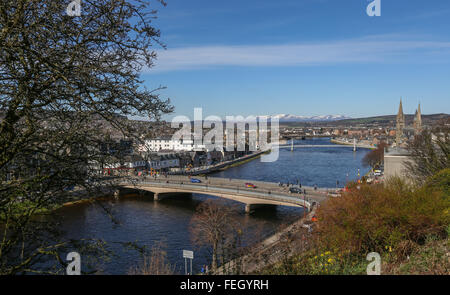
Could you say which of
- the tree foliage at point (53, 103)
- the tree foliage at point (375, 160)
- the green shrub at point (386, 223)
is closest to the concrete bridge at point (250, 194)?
the green shrub at point (386, 223)

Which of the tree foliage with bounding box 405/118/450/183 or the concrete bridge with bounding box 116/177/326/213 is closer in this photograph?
the tree foliage with bounding box 405/118/450/183

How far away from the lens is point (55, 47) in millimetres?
2236

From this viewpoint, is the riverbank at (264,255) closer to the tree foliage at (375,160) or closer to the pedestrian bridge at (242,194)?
the pedestrian bridge at (242,194)

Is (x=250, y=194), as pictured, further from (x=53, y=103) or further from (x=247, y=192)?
(x=53, y=103)

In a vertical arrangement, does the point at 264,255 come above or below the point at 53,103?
below

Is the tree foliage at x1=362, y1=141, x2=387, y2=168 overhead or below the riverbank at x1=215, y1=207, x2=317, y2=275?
below

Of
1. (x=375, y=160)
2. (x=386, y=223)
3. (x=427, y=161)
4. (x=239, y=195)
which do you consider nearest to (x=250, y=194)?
(x=239, y=195)

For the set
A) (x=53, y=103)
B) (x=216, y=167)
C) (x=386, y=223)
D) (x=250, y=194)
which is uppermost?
(x=53, y=103)

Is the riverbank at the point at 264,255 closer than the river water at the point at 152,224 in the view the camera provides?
Yes

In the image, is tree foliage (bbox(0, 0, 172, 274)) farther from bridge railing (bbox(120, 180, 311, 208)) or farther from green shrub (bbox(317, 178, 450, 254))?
bridge railing (bbox(120, 180, 311, 208))

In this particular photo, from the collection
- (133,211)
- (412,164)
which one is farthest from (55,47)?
(133,211)

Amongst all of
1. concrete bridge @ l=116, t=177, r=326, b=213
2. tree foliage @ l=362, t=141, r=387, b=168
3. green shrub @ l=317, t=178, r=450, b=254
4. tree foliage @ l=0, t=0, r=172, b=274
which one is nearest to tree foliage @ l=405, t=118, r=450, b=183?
concrete bridge @ l=116, t=177, r=326, b=213
